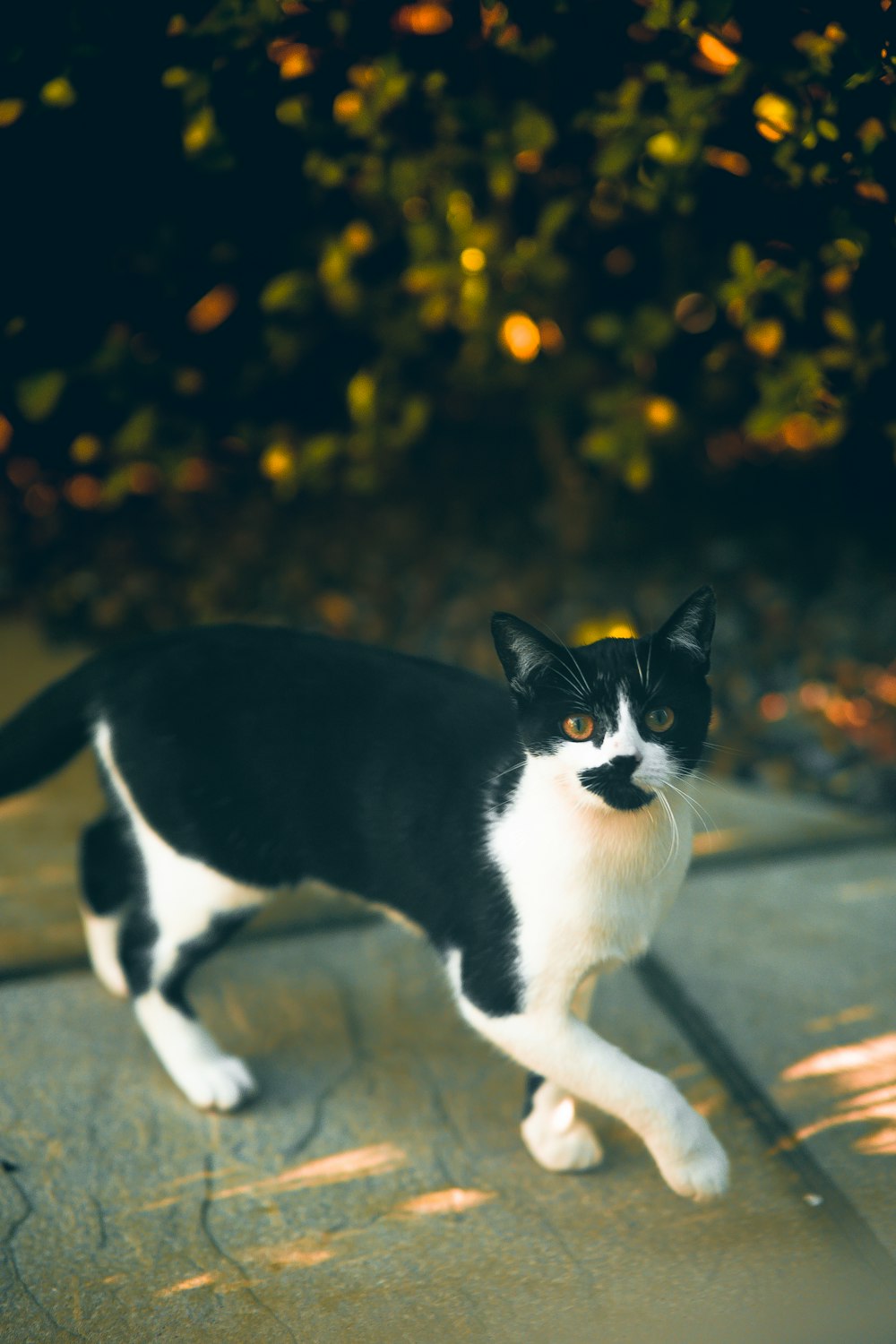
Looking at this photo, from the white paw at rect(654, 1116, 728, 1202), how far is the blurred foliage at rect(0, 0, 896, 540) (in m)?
1.38

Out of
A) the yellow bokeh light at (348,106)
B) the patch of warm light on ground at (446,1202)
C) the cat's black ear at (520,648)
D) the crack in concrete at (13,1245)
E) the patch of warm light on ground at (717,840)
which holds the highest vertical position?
the yellow bokeh light at (348,106)

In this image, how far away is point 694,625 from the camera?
1.71 meters

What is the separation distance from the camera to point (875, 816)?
305 centimetres

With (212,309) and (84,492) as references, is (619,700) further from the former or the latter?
(84,492)

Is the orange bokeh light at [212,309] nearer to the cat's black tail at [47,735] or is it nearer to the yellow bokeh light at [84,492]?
the yellow bokeh light at [84,492]

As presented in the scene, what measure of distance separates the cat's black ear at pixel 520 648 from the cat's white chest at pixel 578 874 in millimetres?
158

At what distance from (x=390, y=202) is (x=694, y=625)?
2.17 metres

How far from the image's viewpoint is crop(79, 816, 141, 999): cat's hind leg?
7.71 ft

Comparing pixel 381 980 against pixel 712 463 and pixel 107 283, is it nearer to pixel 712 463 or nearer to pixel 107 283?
pixel 107 283

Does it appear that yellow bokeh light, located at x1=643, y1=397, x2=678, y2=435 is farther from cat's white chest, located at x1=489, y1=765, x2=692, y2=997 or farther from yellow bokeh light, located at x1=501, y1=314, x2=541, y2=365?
cat's white chest, located at x1=489, y1=765, x2=692, y2=997

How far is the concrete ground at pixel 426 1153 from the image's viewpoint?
5.69ft

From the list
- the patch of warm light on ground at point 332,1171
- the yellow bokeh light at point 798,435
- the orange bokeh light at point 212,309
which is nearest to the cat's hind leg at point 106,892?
the patch of warm light on ground at point 332,1171

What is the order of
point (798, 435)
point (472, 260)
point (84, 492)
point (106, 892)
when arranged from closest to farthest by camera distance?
point (106, 892) < point (472, 260) < point (798, 435) < point (84, 492)

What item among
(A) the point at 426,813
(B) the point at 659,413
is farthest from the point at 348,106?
(A) the point at 426,813
